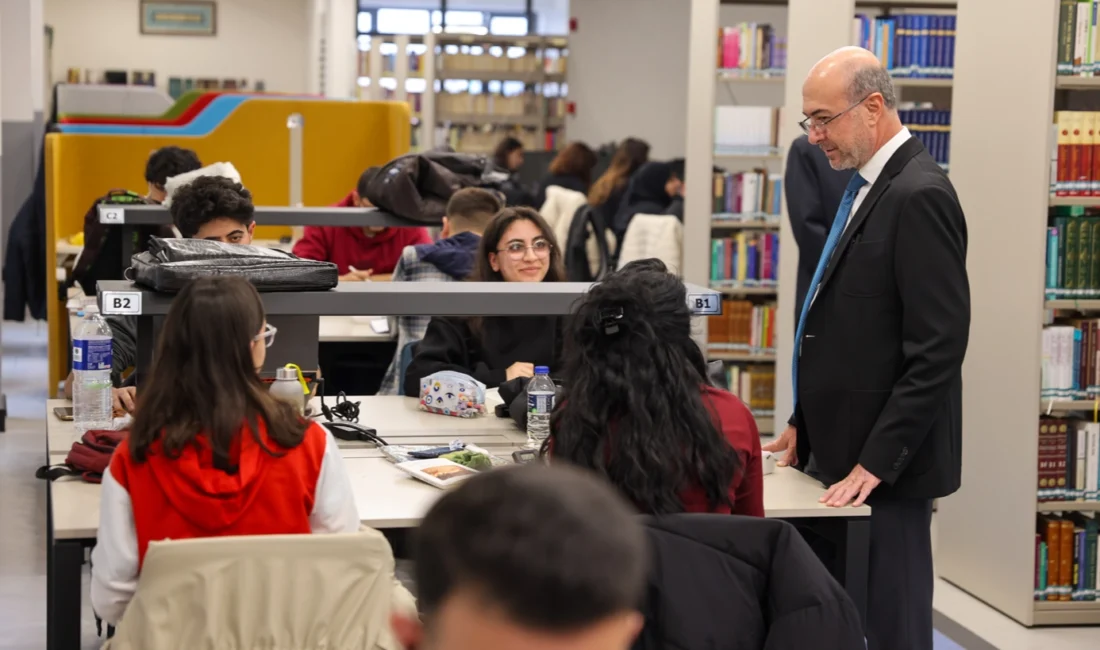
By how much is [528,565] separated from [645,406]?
144 cm

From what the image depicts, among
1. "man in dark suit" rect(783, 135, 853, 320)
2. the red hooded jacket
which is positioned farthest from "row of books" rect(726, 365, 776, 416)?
the red hooded jacket

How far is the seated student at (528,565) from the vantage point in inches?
27.6

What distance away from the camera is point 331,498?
2.32m

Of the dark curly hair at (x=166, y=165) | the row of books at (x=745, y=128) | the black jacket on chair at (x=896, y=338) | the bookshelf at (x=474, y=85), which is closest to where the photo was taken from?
the black jacket on chair at (x=896, y=338)

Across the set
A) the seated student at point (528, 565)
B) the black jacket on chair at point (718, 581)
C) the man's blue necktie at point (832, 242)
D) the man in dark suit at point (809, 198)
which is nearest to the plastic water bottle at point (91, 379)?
the man's blue necktie at point (832, 242)

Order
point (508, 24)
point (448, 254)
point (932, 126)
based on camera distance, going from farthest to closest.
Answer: point (508, 24)
point (932, 126)
point (448, 254)

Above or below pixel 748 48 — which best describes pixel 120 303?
below

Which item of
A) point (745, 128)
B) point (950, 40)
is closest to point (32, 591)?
point (745, 128)

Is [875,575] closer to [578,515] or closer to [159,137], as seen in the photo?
[578,515]

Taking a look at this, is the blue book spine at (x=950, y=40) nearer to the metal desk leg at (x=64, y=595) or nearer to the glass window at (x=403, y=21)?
the metal desk leg at (x=64, y=595)

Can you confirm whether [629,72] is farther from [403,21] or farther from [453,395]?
[453,395]

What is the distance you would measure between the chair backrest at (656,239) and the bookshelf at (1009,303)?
308 centimetres

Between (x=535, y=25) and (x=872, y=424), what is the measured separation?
15.0 m

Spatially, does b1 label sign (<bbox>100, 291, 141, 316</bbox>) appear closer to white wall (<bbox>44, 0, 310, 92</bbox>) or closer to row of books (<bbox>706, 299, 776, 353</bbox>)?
row of books (<bbox>706, 299, 776, 353</bbox>)
